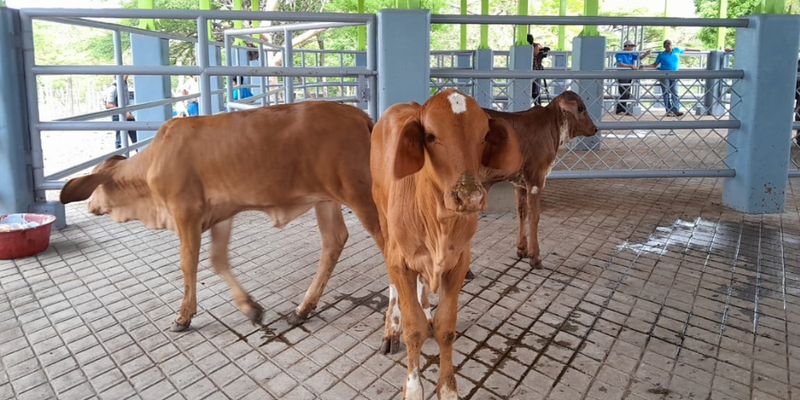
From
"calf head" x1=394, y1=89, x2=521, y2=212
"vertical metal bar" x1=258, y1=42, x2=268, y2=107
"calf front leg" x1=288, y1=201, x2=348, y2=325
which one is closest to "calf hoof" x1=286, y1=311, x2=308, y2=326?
"calf front leg" x1=288, y1=201, x2=348, y2=325

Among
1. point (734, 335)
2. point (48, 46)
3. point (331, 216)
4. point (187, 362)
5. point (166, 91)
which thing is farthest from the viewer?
point (48, 46)

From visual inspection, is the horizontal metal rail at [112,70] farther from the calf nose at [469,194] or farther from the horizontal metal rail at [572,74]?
the calf nose at [469,194]

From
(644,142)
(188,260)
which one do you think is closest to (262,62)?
(188,260)

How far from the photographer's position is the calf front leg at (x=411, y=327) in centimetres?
290

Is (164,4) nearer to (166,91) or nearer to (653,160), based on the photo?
(166,91)

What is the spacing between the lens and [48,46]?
31.9 meters

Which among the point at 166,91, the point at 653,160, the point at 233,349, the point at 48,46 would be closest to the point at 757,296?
the point at 233,349

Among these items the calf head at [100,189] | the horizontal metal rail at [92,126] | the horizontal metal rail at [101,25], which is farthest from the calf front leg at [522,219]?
the horizontal metal rail at [101,25]

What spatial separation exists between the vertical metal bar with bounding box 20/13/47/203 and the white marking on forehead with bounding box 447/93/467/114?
16.5ft

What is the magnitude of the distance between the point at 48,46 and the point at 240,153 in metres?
33.9

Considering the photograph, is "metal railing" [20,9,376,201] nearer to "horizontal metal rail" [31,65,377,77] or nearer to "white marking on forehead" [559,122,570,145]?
"horizontal metal rail" [31,65,377,77]

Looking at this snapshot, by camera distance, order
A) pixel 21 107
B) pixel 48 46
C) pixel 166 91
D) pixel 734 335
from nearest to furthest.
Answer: pixel 734 335
pixel 21 107
pixel 166 91
pixel 48 46

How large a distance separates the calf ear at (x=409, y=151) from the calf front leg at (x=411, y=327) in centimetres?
63

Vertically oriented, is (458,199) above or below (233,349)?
above
